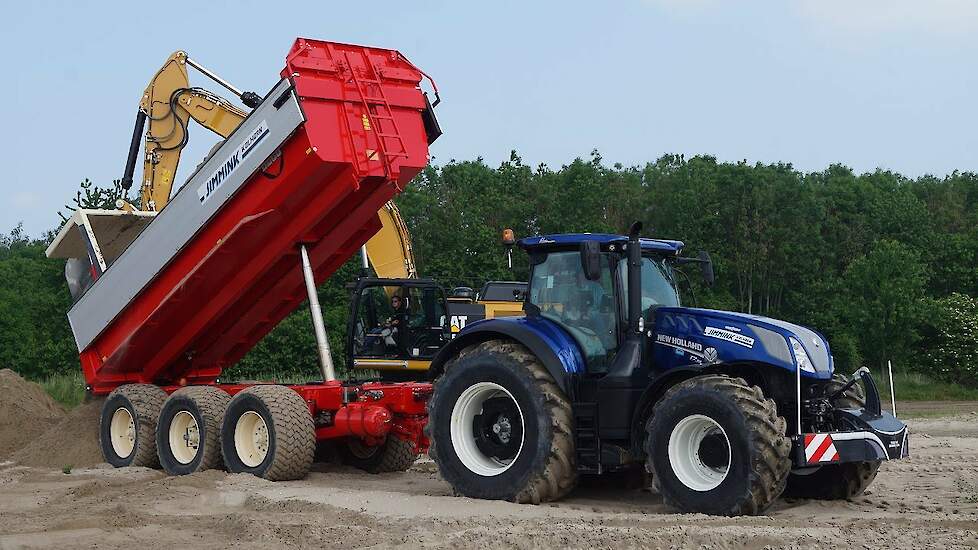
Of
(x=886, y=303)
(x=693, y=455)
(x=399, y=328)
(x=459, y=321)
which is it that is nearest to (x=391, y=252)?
(x=399, y=328)

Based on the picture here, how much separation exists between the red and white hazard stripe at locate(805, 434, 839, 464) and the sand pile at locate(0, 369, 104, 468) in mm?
9204

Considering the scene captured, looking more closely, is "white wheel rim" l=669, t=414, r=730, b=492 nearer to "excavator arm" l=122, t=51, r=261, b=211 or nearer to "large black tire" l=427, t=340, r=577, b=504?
"large black tire" l=427, t=340, r=577, b=504

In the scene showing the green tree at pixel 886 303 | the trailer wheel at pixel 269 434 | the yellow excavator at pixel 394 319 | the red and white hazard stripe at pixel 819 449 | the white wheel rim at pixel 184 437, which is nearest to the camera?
the red and white hazard stripe at pixel 819 449

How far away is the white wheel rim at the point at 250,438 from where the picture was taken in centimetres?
1246

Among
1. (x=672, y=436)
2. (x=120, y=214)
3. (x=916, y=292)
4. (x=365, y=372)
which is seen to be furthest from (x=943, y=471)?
(x=916, y=292)

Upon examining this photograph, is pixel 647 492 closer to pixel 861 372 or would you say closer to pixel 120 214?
pixel 861 372

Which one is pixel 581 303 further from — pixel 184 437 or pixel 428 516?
pixel 184 437

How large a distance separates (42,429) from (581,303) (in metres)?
9.36

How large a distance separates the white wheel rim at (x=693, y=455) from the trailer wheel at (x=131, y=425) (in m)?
7.12

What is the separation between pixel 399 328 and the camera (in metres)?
16.5

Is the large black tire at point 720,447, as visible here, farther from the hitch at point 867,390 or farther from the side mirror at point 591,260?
the side mirror at point 591,260

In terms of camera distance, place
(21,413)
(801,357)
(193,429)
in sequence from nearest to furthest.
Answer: (801,357)
(193,429)
(21,413)

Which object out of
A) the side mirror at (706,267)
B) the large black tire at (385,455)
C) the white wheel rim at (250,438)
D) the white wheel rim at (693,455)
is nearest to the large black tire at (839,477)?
the white wheel rim at (693,455)

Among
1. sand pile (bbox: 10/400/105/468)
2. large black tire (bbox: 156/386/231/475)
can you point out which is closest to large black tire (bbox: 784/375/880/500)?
large black tire (bbox: 156/386/231/475)
